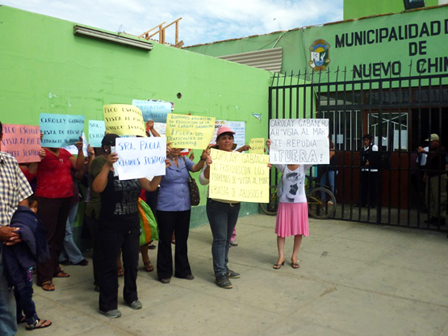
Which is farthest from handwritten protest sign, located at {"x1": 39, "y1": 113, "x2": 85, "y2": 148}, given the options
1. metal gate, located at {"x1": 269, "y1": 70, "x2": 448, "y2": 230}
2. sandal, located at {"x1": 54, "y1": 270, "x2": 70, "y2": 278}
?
metal gate, located at {"x1": 269, "y1": 70, "x2": 448, "y2": 230}

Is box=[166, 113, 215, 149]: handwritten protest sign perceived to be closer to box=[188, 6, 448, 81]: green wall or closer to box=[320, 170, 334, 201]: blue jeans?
box=[320, 170, 334, 201]: blue jeans

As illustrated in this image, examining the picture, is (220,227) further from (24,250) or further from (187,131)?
(24,250)

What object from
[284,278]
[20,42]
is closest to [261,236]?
[284,278]

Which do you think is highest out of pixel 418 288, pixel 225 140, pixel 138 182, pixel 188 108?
pixel 188 108

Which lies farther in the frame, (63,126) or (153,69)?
(153,69)

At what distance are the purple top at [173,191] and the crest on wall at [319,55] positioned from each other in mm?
8831

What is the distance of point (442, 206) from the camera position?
8.81m

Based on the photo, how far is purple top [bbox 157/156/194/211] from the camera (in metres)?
5.23

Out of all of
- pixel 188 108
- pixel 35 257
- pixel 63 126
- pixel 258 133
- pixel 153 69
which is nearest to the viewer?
pixel 35 257

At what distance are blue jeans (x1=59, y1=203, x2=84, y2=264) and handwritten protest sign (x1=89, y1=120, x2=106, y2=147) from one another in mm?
885

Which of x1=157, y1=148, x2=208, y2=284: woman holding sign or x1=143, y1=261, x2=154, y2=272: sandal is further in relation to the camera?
x1=143, y1=261, x2=154, y2=272: sandal

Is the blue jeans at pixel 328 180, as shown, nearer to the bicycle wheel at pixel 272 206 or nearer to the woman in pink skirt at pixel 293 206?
the bicycle wheel at pixel 272 206

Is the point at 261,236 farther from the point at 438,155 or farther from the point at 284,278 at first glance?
the point at 438,155

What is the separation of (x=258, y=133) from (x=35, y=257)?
7.35 metres
